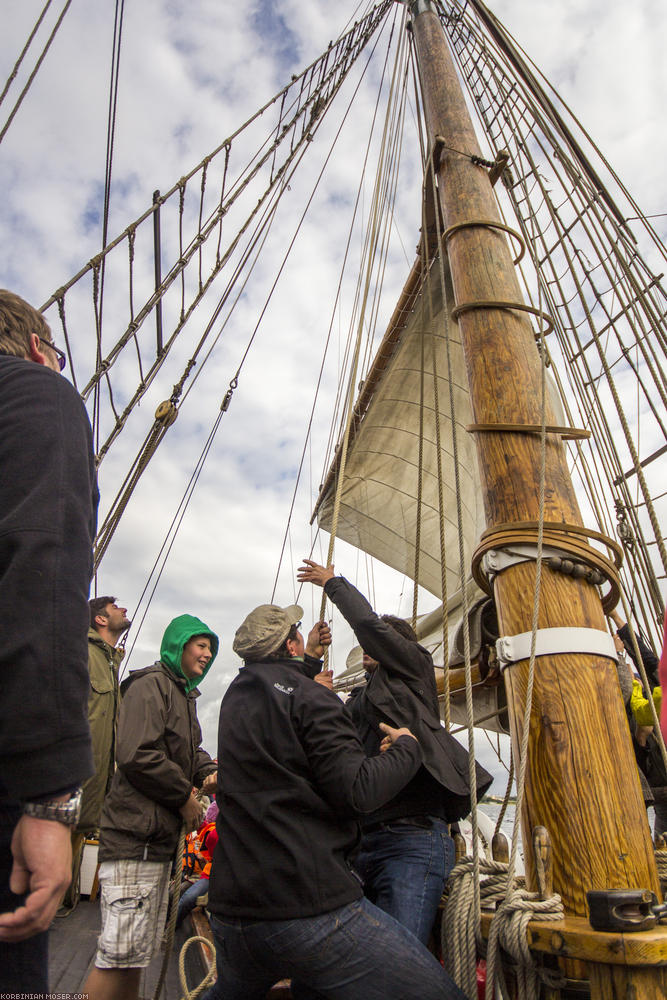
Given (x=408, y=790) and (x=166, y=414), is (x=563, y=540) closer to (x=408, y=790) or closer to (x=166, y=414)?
(x=408, y=790)

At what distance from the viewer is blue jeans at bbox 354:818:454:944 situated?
1.46 meters

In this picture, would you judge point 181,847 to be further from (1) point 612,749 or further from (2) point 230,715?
(1) point 612,749

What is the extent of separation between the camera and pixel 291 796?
124 cm

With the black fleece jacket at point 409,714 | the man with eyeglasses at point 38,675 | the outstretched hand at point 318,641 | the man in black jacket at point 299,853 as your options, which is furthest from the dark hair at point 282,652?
the man with eyeglasses at point 38,675

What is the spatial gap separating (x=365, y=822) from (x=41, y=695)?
123 cm

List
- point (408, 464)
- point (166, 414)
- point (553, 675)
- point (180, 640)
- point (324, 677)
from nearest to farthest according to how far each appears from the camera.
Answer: point (553, 675) < point (324, 677) < point (180, 640) < point (166, 414) < point (408, 464)

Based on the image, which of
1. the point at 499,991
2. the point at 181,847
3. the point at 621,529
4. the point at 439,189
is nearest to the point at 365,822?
the point at 499,991

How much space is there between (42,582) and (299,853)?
797 millimetres

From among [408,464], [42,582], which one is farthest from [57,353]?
[408,464]

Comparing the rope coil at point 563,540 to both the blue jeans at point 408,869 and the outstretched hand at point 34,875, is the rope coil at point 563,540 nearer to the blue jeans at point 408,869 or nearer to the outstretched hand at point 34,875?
the blue jeans at point 408,869

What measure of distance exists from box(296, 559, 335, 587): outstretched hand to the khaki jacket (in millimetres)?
1279


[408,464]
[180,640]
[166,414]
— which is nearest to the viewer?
[180,640]

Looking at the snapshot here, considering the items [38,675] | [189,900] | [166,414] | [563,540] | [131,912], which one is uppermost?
[166,414]

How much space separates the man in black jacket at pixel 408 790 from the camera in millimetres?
1505
